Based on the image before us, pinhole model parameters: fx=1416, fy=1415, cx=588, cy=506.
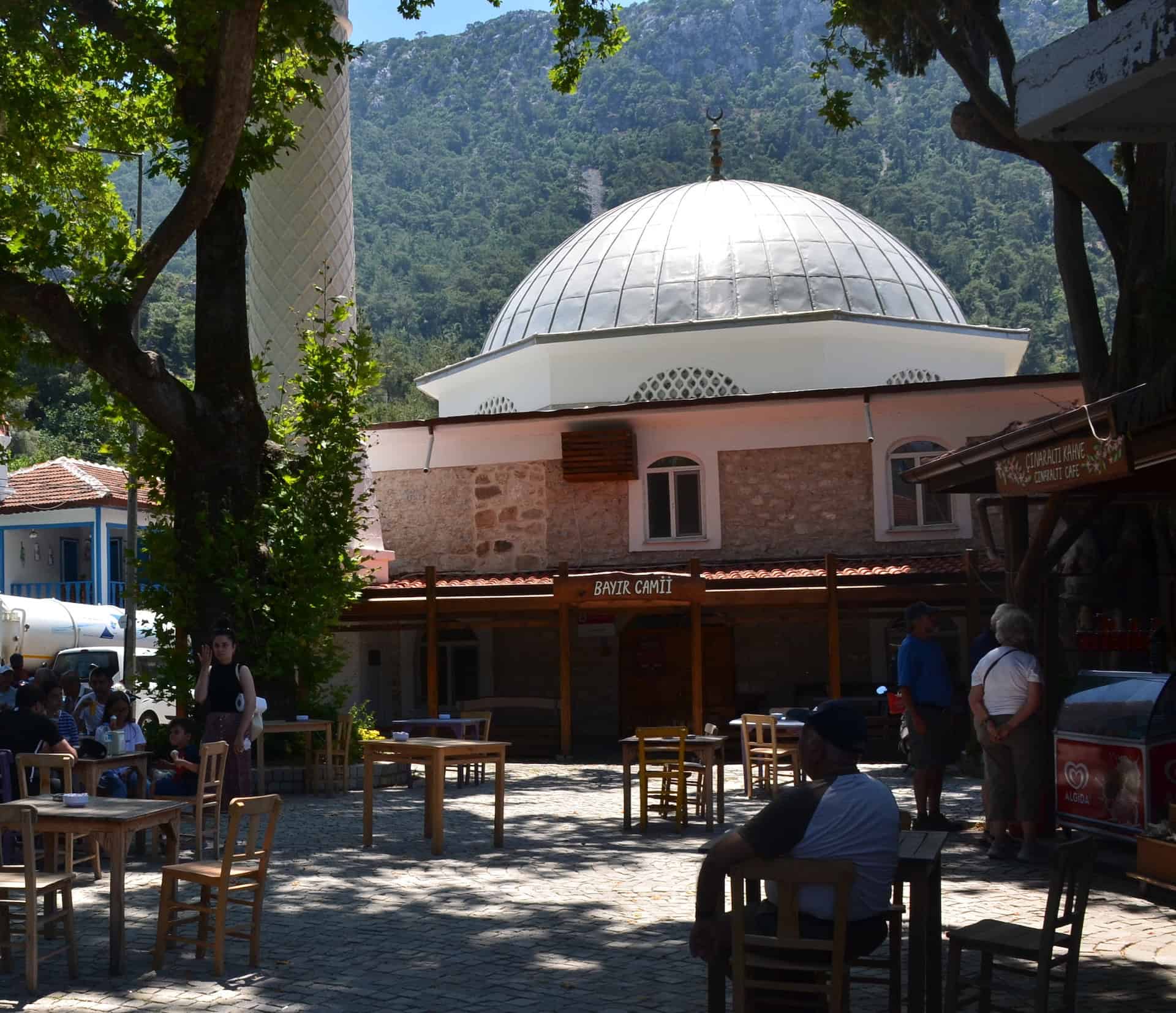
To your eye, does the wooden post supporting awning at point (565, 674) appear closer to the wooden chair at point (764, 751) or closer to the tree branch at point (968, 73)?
the wooden chair at point (764, 751)

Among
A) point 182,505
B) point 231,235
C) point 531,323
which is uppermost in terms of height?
point 531,323

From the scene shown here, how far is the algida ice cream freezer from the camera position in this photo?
771cm

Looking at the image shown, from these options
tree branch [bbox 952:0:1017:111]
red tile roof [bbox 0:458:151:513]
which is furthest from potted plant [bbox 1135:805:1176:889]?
red tile roof [bbox 0:458:151:513]

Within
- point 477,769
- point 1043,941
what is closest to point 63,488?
point 477,769

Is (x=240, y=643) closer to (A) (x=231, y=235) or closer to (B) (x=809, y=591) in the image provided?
(A) (x=231, y=235)

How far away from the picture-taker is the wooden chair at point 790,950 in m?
4.29

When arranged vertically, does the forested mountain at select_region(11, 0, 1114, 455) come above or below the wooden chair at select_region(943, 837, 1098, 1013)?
above

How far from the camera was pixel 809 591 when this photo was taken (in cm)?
1730

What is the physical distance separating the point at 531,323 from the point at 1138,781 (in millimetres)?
18351

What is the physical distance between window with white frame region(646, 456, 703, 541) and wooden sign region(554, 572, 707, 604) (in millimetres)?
2727

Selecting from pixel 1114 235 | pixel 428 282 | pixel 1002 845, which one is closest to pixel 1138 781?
pixel 1002 845

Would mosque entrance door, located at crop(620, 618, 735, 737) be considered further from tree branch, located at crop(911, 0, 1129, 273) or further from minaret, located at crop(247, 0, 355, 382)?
tree branch, located at crop(911, 0, 1129, 273)

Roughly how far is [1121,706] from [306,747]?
26.6 feet

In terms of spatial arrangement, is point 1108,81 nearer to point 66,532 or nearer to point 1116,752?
point 1116,752
